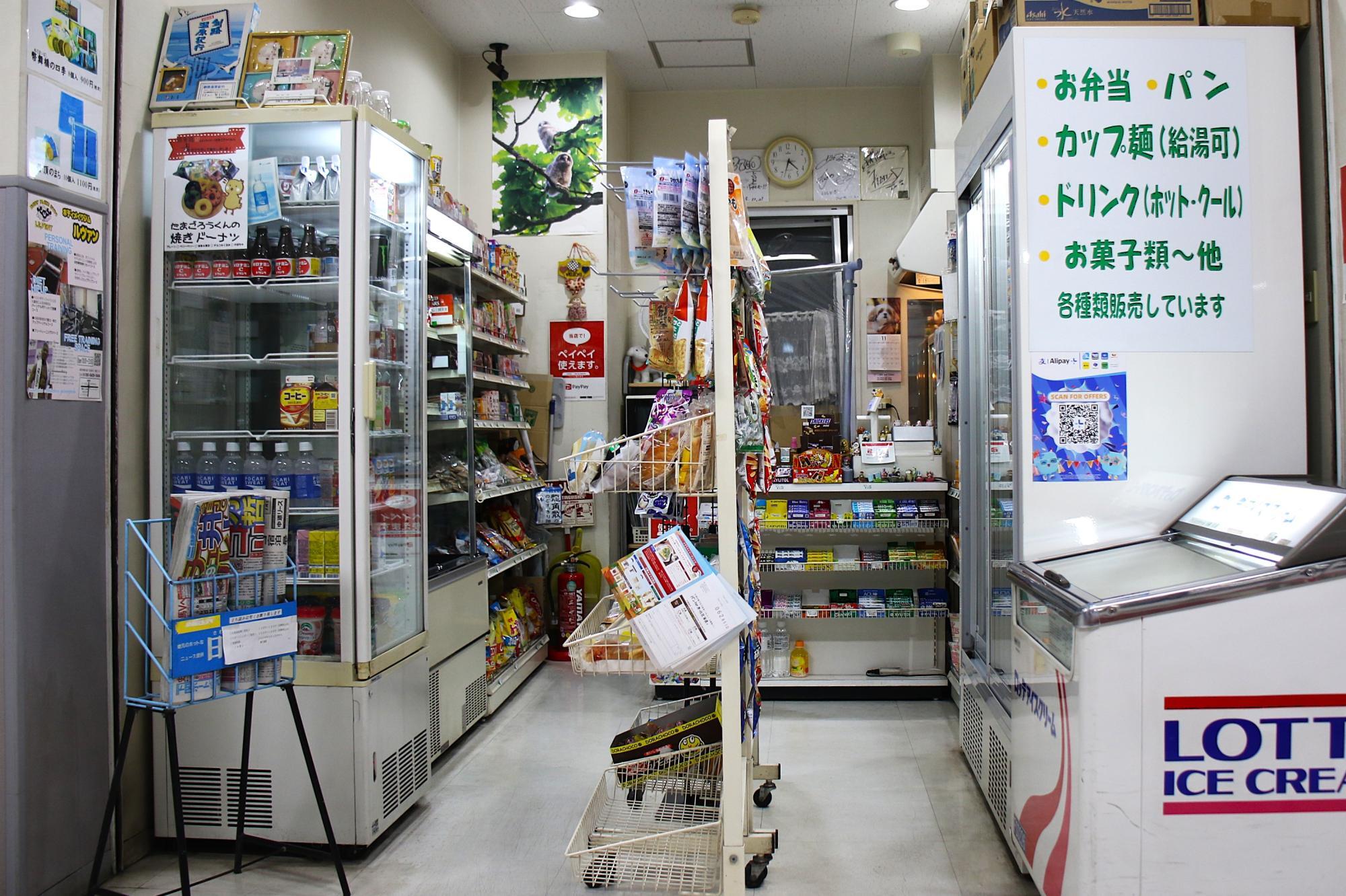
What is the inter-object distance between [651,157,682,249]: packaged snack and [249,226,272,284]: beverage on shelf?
4.65ft

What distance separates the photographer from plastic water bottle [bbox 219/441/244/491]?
10.0ft

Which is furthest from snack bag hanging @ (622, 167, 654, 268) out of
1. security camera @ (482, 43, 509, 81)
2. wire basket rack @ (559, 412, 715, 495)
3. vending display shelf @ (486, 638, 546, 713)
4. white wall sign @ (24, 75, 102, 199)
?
security camera @ (482, 43, 509, 81)

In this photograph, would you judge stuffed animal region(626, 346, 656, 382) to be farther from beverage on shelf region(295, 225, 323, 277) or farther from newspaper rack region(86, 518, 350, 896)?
newspaper rack region(86, 518, 350, 896)

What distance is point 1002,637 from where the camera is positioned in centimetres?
322

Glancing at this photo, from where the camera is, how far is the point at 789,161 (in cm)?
635

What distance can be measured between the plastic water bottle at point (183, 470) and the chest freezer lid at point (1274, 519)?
3043 mm

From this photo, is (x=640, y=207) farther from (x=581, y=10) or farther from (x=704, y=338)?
(x=581, y=10)

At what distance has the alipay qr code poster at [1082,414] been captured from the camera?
2.60 metres

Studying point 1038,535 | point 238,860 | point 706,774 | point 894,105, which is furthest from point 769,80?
point 238,860

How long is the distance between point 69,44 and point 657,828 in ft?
9.24

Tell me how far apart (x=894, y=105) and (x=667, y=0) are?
209 centimetres

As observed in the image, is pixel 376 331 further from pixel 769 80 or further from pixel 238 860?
pixel 769 80

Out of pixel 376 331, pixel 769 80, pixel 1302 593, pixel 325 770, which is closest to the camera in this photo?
pixel 1302 593

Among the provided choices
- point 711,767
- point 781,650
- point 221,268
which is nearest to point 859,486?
point 781,650
